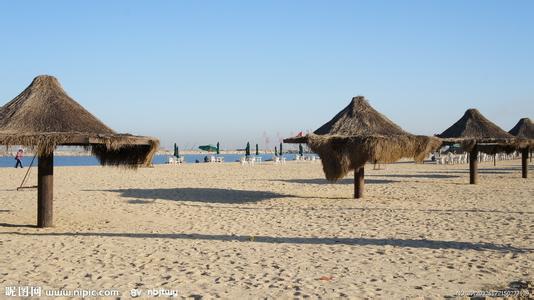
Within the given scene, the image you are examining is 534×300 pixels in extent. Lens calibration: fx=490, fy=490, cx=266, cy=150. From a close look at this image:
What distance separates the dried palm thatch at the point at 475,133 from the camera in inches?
661

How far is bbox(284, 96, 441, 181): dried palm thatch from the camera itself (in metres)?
11.7

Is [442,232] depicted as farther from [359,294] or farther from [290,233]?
[359,294]

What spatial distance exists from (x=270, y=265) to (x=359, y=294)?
→ 141cm

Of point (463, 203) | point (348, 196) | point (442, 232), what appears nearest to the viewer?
point (442, 232)

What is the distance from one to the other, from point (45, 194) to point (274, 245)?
4329 mm

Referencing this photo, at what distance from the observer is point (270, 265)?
570 centimetres

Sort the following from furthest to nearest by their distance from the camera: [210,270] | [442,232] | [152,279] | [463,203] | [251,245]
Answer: [463,203] < [442,232] < [251,245] < [210,270] < [152,279]

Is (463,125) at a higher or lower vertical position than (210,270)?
higher

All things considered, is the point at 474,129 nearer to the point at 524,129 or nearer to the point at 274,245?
the point at 524,129

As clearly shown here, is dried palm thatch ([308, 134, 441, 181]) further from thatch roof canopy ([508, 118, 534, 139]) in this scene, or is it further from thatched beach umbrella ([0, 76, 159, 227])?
thatch roof canopy ([508, 118, 534, 139])

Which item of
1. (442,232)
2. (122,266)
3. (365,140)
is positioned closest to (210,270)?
(122,266)

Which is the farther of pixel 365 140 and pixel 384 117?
pixel 384 117

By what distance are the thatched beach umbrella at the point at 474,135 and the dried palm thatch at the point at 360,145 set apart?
4.03 m

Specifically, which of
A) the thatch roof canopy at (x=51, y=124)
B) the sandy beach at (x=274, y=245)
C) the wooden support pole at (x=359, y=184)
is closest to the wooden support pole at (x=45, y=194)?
the sandy beach at (x=274, y=245)
